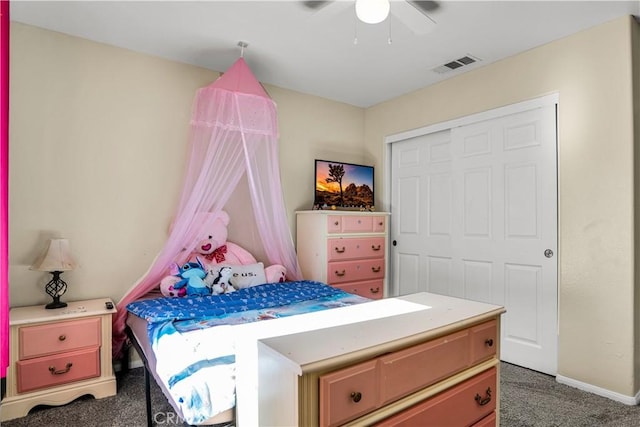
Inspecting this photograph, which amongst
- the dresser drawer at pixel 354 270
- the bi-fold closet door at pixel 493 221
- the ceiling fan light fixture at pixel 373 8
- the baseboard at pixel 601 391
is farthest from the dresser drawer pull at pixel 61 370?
the baseboard at pixel 601 391

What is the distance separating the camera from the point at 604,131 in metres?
2.73

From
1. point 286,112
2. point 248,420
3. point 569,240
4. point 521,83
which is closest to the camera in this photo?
point 248,420

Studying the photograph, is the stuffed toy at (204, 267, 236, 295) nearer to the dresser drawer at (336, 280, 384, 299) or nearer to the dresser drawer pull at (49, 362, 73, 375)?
the dresser drawer pull at (49, 362, 73, 375)

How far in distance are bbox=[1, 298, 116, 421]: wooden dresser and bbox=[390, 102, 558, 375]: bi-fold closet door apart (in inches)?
123

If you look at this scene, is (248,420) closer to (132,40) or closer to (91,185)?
(91,185)

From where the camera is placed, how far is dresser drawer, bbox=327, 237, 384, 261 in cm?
379

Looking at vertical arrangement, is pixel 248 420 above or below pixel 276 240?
below

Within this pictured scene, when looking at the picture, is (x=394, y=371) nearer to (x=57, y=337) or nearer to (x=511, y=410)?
(x=511, y=410)

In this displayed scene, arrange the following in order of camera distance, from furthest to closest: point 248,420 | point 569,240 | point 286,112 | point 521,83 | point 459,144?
point 286,112 → point 459,144 → point 521,83 → point 569,240 → point 248,420

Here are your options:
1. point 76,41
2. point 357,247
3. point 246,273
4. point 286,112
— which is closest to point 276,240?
point 246,273

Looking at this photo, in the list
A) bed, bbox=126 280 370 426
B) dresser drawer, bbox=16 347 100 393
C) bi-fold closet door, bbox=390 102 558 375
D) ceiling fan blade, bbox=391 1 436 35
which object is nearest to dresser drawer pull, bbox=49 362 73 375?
dresser drawer, bbox=16 347 100 393

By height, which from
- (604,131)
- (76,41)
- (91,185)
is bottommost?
(91,185)

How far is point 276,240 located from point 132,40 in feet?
6.90

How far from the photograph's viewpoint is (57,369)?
8.16 ft
